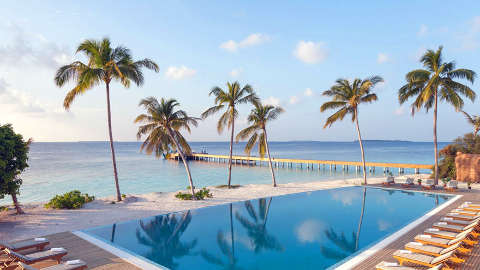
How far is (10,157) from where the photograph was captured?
11508 mm

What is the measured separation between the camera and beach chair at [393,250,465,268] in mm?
5945

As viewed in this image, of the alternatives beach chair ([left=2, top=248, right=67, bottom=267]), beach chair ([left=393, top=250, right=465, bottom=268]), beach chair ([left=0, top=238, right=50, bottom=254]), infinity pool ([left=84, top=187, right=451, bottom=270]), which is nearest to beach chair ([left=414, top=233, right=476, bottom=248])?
beach chair ([left=393, top=250, right=465, bottom=268])

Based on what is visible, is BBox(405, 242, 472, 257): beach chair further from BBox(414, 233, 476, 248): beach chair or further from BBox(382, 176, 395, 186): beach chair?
BBox(382, 176, 395, 186): beach chair

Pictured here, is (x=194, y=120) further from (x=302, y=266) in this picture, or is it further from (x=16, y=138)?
(x=302, y=266)

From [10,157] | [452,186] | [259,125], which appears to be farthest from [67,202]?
[452,186]

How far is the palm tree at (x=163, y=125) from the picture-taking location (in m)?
16.2

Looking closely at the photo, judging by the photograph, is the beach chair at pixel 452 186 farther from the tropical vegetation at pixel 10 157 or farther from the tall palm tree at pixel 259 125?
the tropical vegetation at pixel 10 157

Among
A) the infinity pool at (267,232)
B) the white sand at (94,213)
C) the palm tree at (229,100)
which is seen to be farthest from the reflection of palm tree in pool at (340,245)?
the palm tree at (229,100)

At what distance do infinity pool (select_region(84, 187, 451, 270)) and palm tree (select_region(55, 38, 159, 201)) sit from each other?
24.3 ft

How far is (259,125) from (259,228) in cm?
1128

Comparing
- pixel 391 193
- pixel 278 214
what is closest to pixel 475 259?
pixel 278 214

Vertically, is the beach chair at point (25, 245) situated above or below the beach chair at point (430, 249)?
below

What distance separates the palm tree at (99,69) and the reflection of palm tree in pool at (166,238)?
6.52m

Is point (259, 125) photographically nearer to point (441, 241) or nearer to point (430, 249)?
point (441, 241)
